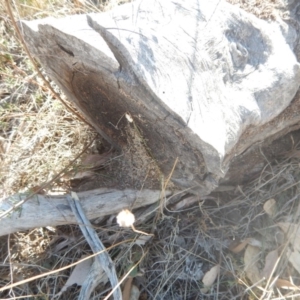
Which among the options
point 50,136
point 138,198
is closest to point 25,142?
point 50,136

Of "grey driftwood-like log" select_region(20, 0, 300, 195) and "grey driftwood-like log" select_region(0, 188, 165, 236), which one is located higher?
"grey driftwood-like log" select_region(20, 0, 300, 195)

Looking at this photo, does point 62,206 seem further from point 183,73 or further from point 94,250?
point 183,73

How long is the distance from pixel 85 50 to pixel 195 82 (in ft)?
1.01

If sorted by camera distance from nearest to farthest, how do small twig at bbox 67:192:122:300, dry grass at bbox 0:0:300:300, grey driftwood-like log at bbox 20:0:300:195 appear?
grey driftwood-like log at bbox 20:0:300:195, small twig at bbox 67:192:122:300, dry grass at bbox 0:0:300:300

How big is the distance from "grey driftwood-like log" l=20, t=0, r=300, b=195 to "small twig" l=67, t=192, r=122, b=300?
30cm

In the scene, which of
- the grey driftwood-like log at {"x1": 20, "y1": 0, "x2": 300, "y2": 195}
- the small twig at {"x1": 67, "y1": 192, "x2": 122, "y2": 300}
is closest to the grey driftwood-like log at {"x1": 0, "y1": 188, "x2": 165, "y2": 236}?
the small twig at {"x1": 67, "y1": 192, "x2": 122, "y2": 300}

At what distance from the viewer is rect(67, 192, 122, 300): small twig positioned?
5.10 feet

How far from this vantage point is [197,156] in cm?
142

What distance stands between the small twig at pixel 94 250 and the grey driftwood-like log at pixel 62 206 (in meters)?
0.02

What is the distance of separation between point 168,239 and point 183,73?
678 millimetres

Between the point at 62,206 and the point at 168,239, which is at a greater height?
the point at 62,206

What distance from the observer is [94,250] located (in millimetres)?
1604

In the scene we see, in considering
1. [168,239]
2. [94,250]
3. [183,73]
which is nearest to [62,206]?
[94,250]

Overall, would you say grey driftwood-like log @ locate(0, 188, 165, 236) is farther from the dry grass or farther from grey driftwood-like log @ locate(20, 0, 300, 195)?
grey driftwood-like log @ locate(20, 0, 300, 195)
